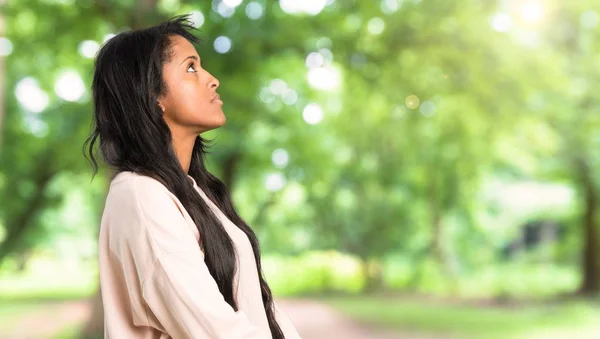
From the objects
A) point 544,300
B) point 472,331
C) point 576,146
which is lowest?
point 472,331

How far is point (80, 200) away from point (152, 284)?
922 centimetres

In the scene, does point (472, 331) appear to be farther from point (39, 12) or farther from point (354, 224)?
point (39, 12)

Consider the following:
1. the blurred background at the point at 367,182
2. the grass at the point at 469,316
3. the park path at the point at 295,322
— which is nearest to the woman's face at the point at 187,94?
the blurred background at the point at 367,182

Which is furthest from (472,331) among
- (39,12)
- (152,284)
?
(152,284)

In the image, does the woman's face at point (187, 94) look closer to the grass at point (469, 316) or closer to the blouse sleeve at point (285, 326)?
the blouse sleeve at point (285, 326)

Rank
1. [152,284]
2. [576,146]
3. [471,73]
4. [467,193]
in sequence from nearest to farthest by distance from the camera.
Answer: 1. [152,284]
2. [471,73]
3. [576,146]
4. [467,193]

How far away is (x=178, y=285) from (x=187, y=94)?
0.28 m

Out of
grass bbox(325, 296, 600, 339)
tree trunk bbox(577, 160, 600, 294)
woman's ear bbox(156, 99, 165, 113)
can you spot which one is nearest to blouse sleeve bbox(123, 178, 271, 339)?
woman's ear bbox(156, 99, 165, 113)

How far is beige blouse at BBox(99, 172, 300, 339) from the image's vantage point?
2.98ft

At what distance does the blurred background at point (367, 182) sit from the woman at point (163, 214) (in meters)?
4.96

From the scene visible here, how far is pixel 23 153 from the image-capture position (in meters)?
8.57

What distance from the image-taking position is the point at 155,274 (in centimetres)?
92

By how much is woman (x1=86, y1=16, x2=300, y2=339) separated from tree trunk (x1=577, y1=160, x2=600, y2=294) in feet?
29.1

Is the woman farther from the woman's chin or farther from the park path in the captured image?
the park path
